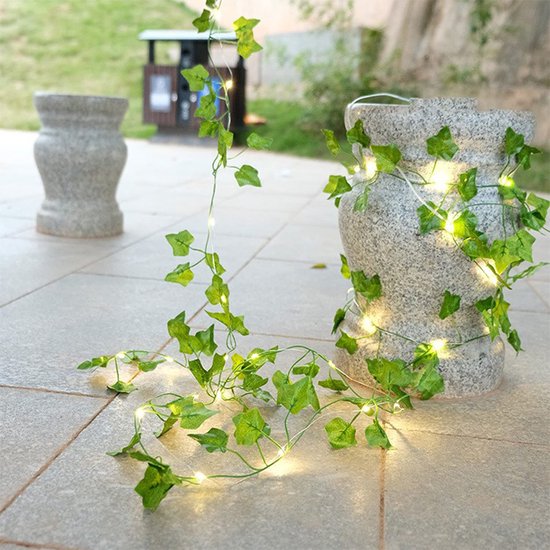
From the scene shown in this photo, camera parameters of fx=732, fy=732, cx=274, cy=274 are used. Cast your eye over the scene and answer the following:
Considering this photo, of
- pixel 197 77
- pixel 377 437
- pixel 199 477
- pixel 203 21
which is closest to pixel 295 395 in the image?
pixel 377 437

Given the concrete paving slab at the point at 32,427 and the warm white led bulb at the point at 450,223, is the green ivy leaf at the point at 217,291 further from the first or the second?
the warm white led bulb at the point at 450,223

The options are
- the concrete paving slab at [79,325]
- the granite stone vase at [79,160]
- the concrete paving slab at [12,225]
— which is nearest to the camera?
the concrete paving slab at [79,325]

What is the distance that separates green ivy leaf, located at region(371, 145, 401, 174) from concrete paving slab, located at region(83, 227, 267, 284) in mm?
1465

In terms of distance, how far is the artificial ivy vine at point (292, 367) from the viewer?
5.40 ft

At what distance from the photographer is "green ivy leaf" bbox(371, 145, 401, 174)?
1.85 metres

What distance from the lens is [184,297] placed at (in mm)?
2914

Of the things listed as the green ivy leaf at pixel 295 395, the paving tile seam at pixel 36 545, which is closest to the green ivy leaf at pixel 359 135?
the green ivy leaf at pixel 295 395

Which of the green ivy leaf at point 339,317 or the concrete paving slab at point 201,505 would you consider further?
the green ivy leaf at point 339,317

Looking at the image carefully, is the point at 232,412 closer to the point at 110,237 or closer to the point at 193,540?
the point at 193,540

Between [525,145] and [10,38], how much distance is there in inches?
683

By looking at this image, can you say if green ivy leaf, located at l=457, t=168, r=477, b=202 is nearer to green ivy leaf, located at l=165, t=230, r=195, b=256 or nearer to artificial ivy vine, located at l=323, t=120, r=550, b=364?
artificial ivy vine, located at l=323, t=120, r=550, b=364

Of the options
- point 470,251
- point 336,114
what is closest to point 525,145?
point 470,251

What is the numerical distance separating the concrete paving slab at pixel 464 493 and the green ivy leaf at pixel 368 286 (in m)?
0.41

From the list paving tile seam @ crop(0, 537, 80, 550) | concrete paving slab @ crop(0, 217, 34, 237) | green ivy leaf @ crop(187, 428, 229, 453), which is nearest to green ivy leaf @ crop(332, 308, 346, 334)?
green ivy leaf @ crop(187, 428, 229, 453)
